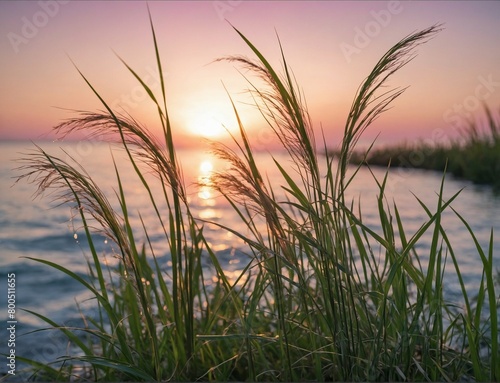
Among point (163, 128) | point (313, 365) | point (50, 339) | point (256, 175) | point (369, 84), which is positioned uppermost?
point (369, 84)

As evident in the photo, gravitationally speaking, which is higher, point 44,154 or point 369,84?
point 369,84

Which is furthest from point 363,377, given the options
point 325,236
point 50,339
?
point 50,339

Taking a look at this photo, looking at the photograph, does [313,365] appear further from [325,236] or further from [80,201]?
[80,201]

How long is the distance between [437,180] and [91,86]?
1161 cm

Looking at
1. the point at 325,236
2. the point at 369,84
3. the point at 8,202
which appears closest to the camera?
the point at 369,84

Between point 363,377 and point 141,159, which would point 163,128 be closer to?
point 141,159

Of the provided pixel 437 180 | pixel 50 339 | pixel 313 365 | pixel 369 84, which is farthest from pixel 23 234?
pixel 437 180

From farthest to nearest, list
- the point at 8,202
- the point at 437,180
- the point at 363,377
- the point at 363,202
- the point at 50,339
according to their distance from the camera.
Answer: the point at 437,180, the point at 363,202, the point at 8,202, the point at 50,339, the point at 363,377

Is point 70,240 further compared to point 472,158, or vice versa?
point 472,158

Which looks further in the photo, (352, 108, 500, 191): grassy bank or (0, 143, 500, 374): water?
(352, 108, 500, 191): grassy bank

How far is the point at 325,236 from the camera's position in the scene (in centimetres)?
162

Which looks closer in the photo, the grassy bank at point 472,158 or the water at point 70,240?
the water at point 70,240

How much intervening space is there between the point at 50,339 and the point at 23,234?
3412mm

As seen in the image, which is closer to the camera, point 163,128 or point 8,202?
point 163,128
